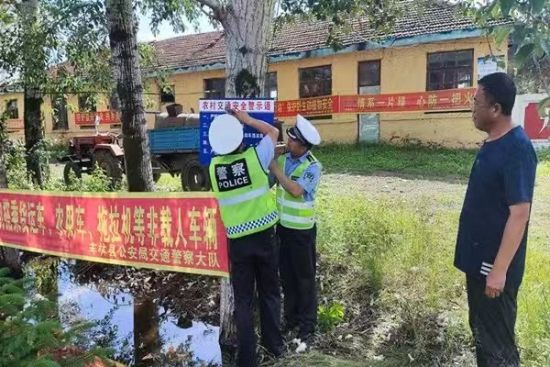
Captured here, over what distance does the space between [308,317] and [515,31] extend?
106 inches

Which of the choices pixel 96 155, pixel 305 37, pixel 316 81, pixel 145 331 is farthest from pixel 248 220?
pixel 305 37

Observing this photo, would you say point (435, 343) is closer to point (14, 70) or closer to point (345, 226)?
point (345, 226)

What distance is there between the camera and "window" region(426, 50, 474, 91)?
14641 millimetres

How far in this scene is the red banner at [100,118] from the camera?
68.9 ft

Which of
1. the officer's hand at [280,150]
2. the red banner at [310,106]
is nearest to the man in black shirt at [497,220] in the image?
the officer's hand at [280,150]

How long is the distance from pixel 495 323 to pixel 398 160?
10984 mm

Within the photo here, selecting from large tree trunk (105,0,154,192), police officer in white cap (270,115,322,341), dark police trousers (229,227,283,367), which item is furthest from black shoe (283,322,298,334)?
large tree trunk (105,0,154,192)

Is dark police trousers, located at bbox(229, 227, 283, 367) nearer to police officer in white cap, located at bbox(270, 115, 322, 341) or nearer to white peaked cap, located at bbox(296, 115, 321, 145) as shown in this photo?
police officer in white cap, located at bbox(270, 115, 322, 341)

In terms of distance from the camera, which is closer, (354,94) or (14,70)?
(14,70)

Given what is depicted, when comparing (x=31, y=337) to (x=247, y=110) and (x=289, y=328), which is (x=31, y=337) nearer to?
(x=247, y=110)

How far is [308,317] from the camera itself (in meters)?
3.98

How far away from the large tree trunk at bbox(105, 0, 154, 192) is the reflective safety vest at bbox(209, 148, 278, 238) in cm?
357

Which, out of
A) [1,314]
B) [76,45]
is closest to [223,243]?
[1,314]

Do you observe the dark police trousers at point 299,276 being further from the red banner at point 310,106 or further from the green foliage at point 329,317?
the red banner at point 310,106
